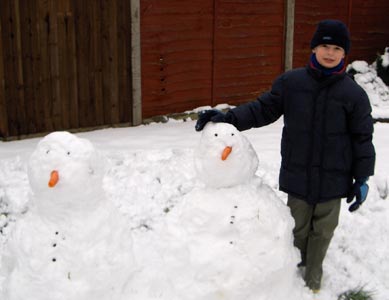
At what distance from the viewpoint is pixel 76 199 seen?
2684mm

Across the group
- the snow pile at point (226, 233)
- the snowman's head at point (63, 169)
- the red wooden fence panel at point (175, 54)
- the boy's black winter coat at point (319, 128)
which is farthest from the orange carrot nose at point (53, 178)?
the red wooden fence panel at point (175, 54)

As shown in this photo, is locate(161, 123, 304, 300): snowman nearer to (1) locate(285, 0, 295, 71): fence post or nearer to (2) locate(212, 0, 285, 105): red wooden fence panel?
(2) locate(212, 0, 285, 105): red wooden fence panel

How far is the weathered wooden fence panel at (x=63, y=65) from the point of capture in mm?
6059

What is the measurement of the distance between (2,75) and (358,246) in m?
4.01

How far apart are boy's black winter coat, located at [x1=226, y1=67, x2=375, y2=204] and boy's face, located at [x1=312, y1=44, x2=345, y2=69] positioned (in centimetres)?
7

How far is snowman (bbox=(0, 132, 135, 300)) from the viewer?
2.65m

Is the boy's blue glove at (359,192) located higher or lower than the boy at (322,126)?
lower

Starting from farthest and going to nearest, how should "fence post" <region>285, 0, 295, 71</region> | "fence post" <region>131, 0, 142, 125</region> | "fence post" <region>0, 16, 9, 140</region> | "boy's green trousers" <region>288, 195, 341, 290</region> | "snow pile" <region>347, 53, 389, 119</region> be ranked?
"snow pile" <region>347, 53, 389, 119</region>, "fence post" <region>285, 0, 295, 71</region>, "fence post" <region>131, 0, 142, 125</region>, "fence post" <region>0, 16, 9, 140</region>, "boy's green trousers" <region>288, 195, 341, 290</region>

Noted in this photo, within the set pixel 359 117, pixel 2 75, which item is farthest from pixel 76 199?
pixel 2 75

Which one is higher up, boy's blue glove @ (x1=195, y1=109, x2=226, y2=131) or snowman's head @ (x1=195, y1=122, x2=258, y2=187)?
boy's blue glove @ (x1=195, y1=109, x2=226, y2=131)

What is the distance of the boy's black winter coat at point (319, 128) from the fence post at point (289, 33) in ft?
18.5

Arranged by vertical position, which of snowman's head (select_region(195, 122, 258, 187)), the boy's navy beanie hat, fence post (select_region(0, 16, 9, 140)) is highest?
the boy's navy beanie hat

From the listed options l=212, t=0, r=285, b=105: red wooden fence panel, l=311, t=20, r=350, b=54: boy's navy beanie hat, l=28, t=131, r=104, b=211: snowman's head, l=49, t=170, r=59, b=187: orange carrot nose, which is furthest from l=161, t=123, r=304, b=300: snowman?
l=212, t=0, r=285, b=105: red wooden fence panel

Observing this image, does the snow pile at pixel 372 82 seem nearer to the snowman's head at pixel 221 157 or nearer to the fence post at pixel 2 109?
the fence post at pixel 2 109
